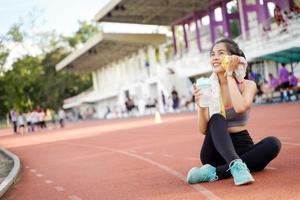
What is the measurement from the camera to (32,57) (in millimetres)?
89750

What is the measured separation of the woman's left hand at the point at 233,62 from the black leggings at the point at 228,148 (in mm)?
527

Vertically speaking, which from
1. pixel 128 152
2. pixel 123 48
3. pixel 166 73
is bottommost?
pixel 128 152

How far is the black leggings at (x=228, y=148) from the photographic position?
6.37 metres

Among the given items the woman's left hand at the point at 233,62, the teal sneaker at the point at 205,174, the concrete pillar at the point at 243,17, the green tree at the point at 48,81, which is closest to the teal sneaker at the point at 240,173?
the teal sneaker at the point at 205,174

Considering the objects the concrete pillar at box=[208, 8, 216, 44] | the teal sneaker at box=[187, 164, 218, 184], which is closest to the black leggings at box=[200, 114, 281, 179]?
the teal sneaker at box=[187, 164, 218, 184]

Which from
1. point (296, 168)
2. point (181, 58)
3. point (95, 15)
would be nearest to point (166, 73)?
point (181, 58)

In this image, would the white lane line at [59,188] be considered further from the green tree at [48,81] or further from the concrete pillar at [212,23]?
the green tree at [48,81]

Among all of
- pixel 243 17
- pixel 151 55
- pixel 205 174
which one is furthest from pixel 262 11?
pixel 205 174

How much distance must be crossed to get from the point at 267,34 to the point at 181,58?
1908 cm

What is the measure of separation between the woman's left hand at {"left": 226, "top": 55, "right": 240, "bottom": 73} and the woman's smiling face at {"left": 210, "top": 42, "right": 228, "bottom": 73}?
18cm

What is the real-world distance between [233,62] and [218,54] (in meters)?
0.26

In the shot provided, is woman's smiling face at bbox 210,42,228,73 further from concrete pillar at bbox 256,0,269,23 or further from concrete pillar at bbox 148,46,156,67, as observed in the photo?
concrete pillar at bbox 148,46,156,67

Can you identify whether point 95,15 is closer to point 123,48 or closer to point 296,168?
point 123,48

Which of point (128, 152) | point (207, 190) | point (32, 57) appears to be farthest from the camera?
point (32, 57)
